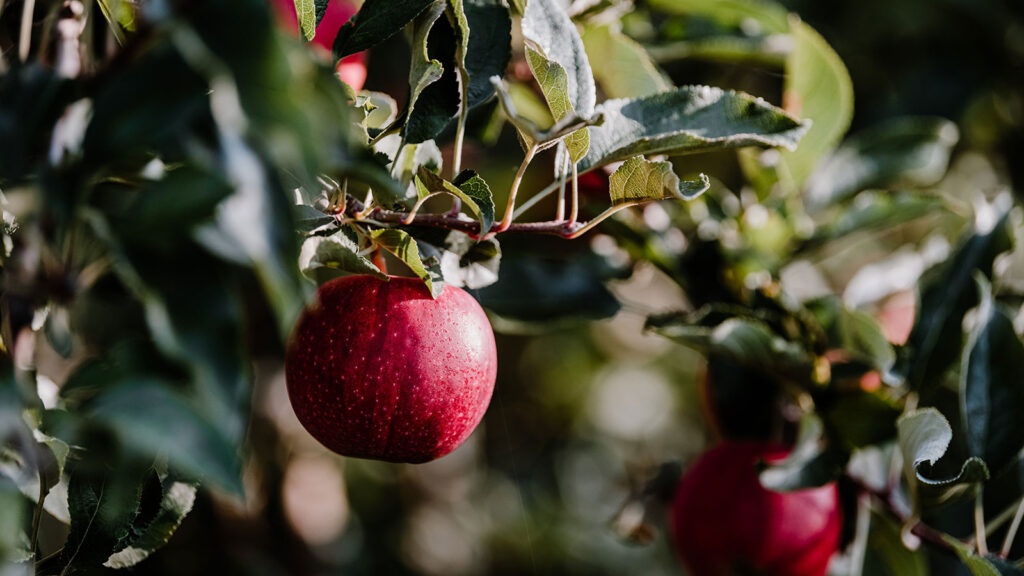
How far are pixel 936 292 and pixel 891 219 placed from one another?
0.42 feet

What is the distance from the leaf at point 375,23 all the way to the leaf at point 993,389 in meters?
0.58

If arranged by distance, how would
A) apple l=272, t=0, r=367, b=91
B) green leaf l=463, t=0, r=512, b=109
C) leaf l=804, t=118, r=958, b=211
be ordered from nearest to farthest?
green leaf l=463, t=0, r=512, b=109 < apple l=272, t=0, r=367, b=91 < leaf l=804, t=118, r=958, b=211

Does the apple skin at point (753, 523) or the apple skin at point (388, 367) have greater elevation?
the apple skin at point (388, 367)

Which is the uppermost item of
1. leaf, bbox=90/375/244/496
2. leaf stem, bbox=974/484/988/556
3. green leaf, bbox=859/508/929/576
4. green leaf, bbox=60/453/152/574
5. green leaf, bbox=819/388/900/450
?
leaf, bbox=90/375/244/496

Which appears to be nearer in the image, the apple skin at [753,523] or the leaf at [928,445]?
the leaf at [928,445]

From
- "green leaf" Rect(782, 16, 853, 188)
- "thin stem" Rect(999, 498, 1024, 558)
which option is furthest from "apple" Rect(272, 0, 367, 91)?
"thin stem" Rect(999, 498, 1024, 558)

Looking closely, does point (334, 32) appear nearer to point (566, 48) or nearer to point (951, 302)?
point (566, 48)

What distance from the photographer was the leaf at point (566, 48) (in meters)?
0.56

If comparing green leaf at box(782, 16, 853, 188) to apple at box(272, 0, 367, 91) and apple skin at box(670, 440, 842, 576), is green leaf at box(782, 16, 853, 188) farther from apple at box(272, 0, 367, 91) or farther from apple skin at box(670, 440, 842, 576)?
apple at box(272, 0, 367, 91)

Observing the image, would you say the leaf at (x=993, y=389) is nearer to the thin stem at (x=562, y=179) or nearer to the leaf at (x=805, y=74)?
the leaf at (x=805, y=74)

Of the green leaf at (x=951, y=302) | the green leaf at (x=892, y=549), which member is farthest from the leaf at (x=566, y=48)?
the green leaf at (x=892, y=549)

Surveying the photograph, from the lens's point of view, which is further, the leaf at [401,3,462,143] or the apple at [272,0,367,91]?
the apple at [272,0,367,91]

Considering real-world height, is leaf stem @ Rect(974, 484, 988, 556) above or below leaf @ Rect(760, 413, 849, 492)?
below

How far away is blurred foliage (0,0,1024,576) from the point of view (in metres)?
0.36
